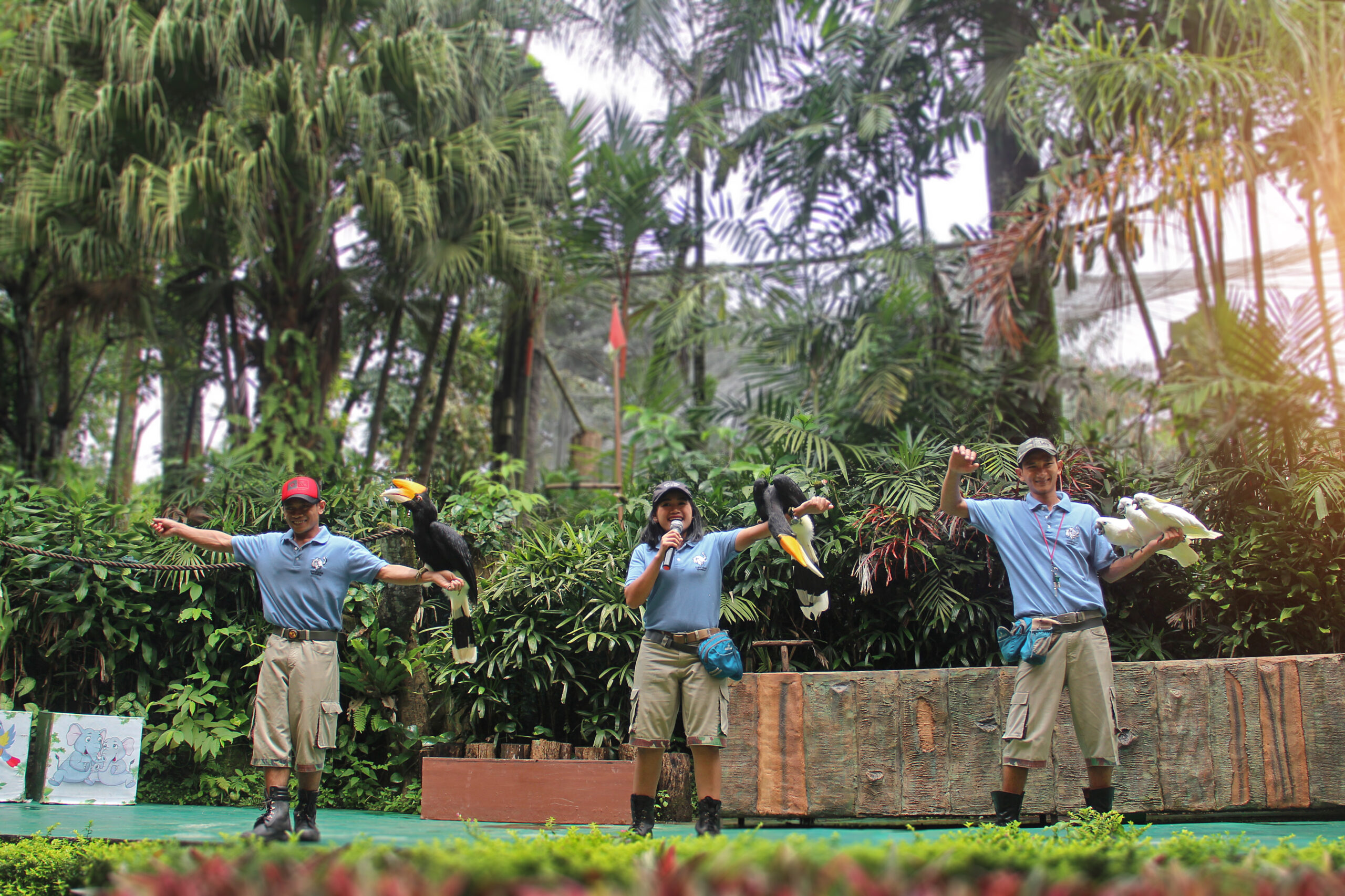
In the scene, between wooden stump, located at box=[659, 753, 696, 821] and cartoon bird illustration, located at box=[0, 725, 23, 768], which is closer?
wooden stump, located at box=[659, 753, 696, 821]

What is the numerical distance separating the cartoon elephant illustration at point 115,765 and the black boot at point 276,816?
2108mm

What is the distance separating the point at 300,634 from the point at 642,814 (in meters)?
1.79

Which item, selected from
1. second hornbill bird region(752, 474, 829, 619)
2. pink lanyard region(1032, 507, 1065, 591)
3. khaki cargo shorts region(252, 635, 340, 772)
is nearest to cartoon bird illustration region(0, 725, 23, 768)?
khaki cargo shorts region(252, 635, 340, 772)

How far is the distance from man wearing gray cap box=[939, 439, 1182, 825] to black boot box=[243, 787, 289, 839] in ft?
10.1

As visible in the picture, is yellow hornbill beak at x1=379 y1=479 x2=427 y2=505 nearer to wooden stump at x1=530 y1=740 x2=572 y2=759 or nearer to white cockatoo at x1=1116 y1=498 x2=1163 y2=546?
wooden stump at x1=530 y1=740 x2=572 y2=759

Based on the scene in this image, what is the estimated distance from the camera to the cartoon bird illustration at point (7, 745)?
5.80 meters

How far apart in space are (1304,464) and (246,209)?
8397 millimetres

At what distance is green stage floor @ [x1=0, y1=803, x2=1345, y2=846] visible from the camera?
4.60 m

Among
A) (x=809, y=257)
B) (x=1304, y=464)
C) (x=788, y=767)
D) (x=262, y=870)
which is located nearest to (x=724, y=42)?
(x=809, y=257)

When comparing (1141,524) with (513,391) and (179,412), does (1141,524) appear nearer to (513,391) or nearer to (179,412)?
(513,391)

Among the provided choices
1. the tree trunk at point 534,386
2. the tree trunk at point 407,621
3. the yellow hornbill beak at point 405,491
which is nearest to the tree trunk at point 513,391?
the tree trunk at point 534,386

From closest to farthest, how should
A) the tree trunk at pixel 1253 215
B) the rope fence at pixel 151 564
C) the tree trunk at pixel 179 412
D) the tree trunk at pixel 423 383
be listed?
the rope fence at pixel 151 564 → the tree trunk at pixel 1253 215 → the tree trunk at pixel 179 412 → the tree trunk at pixel 423 383

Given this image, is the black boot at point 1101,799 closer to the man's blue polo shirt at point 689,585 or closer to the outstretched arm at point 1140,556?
the outstretched arm at point 1140,556

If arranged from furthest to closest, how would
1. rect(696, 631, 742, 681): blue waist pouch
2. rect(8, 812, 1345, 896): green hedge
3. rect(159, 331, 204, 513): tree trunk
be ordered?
rect(159, 331, 204, 513): tree trunk
rect(696, 631, 742, 681): blue waist pouch
rect(8, 812, 1345, 896): green hedge
